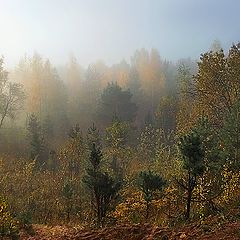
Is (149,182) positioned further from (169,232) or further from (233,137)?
(169,232)

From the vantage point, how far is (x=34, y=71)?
199 feet

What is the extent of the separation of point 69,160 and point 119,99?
1886 centimetres

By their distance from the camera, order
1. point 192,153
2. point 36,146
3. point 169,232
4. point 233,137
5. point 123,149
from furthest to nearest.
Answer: point 36,146 < point 123,149 < point 233,137 < point 192,153 < point 169,232

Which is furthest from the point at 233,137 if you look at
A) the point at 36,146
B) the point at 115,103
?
the point at 115,103

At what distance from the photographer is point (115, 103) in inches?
2184

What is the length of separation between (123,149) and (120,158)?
1.05 m

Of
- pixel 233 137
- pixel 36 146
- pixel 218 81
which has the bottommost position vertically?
pixel 233 137

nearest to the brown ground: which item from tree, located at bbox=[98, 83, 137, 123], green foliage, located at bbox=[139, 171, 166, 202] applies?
green foliage, located at bbox=[139, 171, 166, 202]

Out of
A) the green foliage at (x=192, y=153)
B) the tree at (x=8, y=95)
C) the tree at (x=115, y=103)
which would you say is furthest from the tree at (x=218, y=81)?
the tree at (x=115, y=103)

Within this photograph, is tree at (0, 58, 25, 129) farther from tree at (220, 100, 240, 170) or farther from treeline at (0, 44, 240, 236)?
tree at (220, 100, 240, 170)

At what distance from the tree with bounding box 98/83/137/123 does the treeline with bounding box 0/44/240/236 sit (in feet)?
0.48

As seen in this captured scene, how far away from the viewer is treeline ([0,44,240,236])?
19203 mm

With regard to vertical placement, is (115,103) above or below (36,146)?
above

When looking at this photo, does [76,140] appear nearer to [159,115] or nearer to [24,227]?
[24,227]
